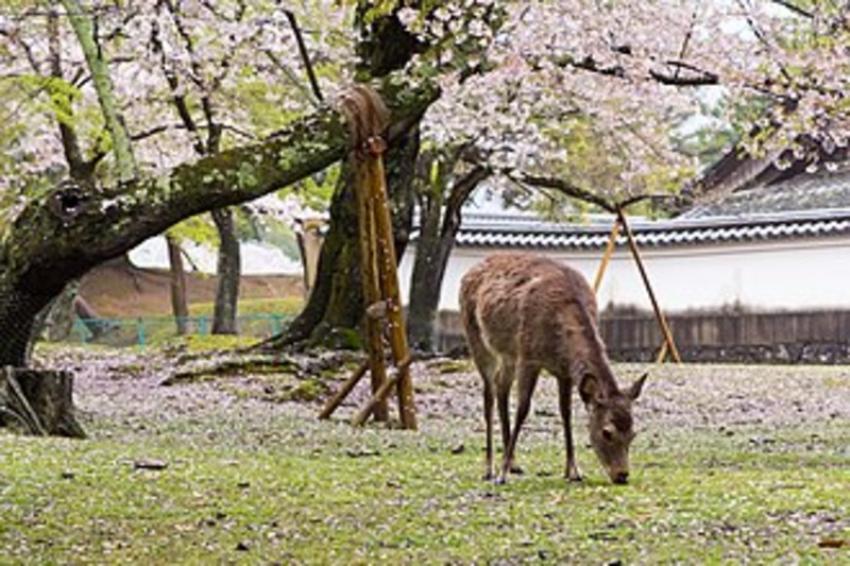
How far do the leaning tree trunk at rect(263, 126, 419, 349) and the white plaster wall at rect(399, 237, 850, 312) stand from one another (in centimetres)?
964

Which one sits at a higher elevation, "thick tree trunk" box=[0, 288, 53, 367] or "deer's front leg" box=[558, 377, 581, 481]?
"thick tree trunk" box=[0, 288, 53, 367]

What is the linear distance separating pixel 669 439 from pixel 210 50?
12.8m

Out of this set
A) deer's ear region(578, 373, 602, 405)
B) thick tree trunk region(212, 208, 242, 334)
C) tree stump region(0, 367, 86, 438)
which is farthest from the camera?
thick tree trunk region(212, 208, 242, 334)

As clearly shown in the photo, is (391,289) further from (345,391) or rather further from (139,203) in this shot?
(139,203)

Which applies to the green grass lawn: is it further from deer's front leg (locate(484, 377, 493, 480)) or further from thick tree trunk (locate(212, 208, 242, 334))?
thick tree trunk (locate(212, 208, 242, 334))

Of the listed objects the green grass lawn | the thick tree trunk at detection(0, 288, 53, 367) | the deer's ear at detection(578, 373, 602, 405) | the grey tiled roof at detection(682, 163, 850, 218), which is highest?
the grey tiled roof at detection(682, 163, 850, 218)

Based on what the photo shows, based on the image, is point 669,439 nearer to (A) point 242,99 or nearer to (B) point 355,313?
(B) point 355,313

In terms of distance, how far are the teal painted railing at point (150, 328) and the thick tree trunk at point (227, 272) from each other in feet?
Answer: 11.3

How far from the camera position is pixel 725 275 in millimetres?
28125

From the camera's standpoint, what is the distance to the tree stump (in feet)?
34.2

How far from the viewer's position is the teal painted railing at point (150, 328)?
35000 mm

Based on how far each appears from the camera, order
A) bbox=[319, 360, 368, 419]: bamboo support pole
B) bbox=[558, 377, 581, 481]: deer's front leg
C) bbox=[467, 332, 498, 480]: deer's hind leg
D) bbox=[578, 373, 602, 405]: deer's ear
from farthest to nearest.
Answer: bbox=[319, 360, 368, 419]: bamboo support pole, bbox=[467, 332, 498, 480]: deer's hind leg, bbox=[558, 377, 581, 481]: deer's front leg, bbox=[578, 373, 602, 405]: deer's ear

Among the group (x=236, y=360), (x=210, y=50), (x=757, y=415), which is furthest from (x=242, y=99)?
(x=757, y=415)

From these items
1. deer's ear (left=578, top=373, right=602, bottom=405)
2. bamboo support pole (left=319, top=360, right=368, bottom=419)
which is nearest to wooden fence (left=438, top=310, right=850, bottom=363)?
bamboo support pole (left=319, top=360, right=368, bottom=419)
